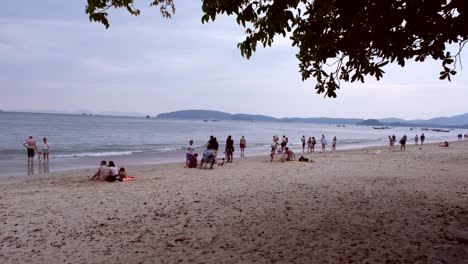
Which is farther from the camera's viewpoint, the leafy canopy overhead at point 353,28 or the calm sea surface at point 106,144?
the calm sea surface at point 106,144

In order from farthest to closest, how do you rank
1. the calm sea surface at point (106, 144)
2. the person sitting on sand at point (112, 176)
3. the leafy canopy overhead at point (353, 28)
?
1. the calm sea surface at point (106, 144)
2. the person sitting on sand at point (112, 176)
3. the leafy canopy overhead at point (353, 28)

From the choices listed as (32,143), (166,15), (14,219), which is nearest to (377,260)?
(166,15)

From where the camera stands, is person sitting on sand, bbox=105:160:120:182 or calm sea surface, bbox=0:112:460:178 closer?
person sitting on sand, bbox=105:160:120:182

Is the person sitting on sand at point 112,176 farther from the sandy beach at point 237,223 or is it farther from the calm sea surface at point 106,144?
the calm sea surface at point 106,144

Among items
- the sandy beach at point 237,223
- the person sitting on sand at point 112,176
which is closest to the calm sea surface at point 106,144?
the person sitting on sand at point 112,176

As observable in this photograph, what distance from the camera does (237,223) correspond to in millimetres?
7223

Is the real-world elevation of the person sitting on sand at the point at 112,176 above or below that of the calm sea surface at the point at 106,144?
above

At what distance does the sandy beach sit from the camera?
5.59 metres

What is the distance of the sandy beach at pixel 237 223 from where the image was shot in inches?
220

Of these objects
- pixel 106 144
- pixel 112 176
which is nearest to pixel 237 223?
pixel 112 176

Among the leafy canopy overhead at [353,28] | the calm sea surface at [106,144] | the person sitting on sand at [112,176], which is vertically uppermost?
the leafy canopy overhead at [353,28]

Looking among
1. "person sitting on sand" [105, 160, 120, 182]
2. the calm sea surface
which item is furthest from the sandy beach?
the calm sea surface

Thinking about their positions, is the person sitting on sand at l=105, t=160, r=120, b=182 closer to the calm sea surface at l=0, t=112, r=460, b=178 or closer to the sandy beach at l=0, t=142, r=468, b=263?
the sandy beach at l=0, t=142, r=468, b=263

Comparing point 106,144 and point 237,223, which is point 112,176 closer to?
point 237,223
